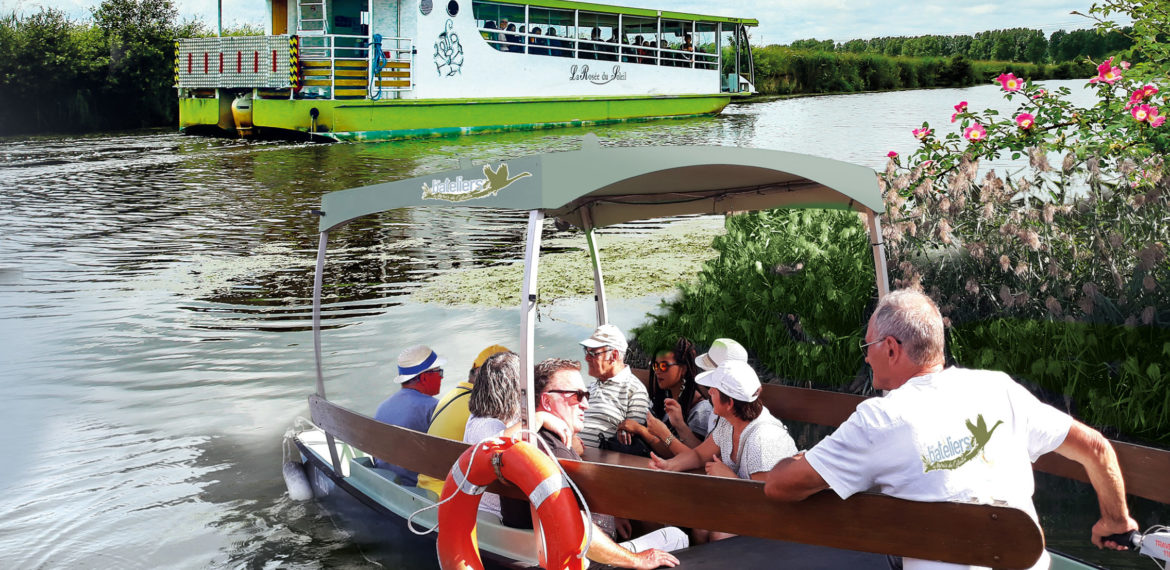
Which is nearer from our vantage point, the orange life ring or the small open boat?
the small open boat

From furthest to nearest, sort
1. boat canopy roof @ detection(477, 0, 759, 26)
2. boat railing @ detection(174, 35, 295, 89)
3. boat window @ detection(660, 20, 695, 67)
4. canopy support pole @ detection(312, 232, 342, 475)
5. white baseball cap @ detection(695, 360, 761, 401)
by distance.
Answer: boat window @ detection(660, 20, 695, 67) < boat canopy roof @ detection(477, 0, 759, 26) < boat railing @ detection(174, 35, 295, 89) < canopy support pole @ detection(312, 232, 342, 475) < white baseball cap @ detection(695, 360, 761, 401)

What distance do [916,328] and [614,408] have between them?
8.24 feet

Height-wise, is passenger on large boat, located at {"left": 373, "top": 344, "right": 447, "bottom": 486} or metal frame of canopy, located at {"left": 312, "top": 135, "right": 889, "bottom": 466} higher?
metal frame of canopy, located at {"left": 312, "top": 135, "right": 889, "bottom": 466}

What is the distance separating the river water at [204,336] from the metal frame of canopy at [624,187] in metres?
1.35

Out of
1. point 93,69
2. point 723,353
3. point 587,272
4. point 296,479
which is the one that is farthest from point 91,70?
point 723,353

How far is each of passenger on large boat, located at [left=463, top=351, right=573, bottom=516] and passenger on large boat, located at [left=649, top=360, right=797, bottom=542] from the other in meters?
0.72

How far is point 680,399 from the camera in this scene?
5.75 meters

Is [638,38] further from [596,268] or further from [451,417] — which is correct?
[451,417]

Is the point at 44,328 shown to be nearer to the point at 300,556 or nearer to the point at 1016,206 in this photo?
the point at 300,556

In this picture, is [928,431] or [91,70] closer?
[928,431]

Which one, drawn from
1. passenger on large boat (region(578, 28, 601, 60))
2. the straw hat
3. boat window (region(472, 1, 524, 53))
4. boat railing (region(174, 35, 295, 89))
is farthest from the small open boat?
passenger on large boat (region(578, 28, 601, 60))

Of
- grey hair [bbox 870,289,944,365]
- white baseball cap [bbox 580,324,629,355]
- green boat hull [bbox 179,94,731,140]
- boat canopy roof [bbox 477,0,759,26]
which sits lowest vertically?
white baseball cap [bbox 580,324,629,355]

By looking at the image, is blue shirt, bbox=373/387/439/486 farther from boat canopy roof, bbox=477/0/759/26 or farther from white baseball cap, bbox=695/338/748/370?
boat canopy roof, bbox=477/0/759/26

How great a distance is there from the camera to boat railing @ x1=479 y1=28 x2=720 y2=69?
28484 millimetres
